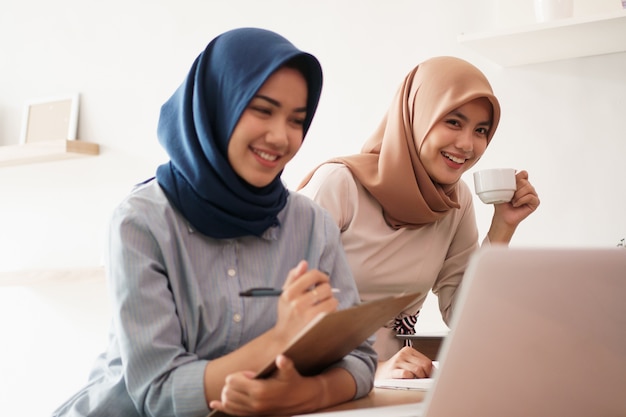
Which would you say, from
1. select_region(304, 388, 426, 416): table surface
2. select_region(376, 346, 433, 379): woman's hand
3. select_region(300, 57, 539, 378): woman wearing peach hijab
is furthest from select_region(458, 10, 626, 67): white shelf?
select_region(304, 388, 426, 416): table surface

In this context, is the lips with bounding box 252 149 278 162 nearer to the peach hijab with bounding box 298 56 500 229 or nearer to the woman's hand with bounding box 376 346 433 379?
the woman's hand with bounding box 376 346 433 379

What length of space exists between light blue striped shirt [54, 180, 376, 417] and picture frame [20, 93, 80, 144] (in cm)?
229

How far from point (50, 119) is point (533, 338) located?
298cm

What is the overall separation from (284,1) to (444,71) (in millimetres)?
1225

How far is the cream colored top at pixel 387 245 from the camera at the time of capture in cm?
196

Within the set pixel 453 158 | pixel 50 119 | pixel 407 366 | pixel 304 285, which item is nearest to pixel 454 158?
pixel 453 158

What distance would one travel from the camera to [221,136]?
1333 millimetres

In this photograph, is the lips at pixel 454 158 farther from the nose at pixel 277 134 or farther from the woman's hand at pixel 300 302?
the woman's hand at pixel 300 302

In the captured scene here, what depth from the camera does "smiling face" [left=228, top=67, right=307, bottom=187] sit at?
1304 mm

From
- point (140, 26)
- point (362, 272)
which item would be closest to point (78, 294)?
point (140, 26)

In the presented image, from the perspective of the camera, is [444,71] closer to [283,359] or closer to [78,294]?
[283,359]

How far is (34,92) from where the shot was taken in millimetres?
3602

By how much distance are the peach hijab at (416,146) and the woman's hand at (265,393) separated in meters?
0.99

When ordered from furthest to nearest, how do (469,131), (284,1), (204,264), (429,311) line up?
(284,1) < (429,311) < (469,131) < (204,264)
